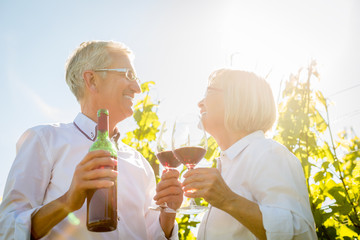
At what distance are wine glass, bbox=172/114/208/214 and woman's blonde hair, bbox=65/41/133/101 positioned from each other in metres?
1.20

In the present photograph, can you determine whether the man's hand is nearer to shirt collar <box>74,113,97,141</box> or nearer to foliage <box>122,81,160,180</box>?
shirt collar <box>74,113,97,141</box>

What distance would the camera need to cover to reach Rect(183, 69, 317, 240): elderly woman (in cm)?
192

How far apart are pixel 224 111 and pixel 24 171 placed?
1.60 meters

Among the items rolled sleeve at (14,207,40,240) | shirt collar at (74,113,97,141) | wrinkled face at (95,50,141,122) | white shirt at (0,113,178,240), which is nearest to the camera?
rolled sleeve at (14,207,40,240)

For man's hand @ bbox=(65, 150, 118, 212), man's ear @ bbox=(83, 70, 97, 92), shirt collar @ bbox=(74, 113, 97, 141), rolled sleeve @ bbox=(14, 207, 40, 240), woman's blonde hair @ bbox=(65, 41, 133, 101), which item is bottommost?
rolled sleeve @ bbox=(14, 207, 40, 240)

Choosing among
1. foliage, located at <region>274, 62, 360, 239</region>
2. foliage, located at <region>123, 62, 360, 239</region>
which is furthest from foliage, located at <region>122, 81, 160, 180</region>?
foliage, located at <region>274, 62, 360, 239</region>

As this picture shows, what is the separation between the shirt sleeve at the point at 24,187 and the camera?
6.66 ft

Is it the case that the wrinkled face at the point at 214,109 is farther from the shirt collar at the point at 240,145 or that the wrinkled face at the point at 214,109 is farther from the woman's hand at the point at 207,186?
the woman's hand at the point at 207,186

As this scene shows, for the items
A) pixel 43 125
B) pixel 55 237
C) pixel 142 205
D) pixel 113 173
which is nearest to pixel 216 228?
pixel 142 205

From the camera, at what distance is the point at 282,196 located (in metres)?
2.05

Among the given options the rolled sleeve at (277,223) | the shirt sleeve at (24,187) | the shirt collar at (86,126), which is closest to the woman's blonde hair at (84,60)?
the shirt collar at (86,126)

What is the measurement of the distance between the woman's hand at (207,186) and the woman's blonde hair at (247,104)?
2.87 ft

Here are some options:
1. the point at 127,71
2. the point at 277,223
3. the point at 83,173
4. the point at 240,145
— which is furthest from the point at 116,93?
the point at 277,223

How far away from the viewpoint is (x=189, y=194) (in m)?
1.94
